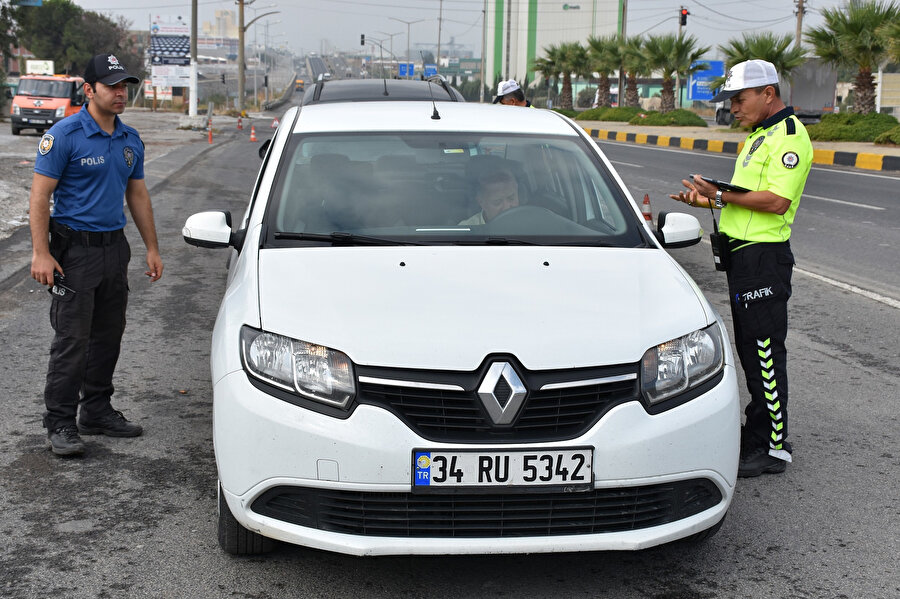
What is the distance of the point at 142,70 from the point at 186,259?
8442 cm

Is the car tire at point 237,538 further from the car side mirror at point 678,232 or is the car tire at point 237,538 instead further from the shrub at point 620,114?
the shrub at point 620,114

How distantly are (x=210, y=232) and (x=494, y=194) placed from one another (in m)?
1.16

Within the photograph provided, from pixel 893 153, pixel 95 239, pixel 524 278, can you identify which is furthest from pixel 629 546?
pixel 893 153

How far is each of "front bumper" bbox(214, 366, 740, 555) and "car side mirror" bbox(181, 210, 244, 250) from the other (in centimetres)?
114

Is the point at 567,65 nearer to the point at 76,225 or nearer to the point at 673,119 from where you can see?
the point at 673,119

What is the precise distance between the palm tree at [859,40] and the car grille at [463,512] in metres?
24.5

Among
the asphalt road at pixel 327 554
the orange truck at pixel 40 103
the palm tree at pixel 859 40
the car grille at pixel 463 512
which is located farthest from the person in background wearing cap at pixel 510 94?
→ the orange truck at pixel 40 103

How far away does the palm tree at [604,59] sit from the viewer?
4997 centimetres

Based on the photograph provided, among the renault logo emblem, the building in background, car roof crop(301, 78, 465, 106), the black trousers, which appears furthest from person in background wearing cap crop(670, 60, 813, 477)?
the building in background

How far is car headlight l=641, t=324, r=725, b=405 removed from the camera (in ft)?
10.3


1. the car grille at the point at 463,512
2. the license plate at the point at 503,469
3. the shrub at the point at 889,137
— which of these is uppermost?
the shrub at the point at 889,137

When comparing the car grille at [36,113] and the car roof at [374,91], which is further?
the car grille at [36,113]

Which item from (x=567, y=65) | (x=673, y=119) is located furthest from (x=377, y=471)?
(x=567, y=65)

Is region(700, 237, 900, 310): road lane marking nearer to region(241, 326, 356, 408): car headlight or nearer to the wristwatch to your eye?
the wristwatch
